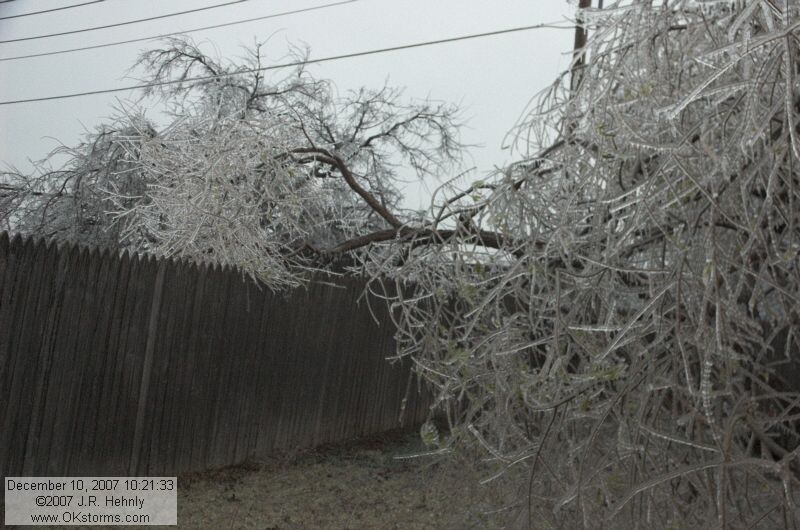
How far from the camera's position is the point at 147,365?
6.39 meters

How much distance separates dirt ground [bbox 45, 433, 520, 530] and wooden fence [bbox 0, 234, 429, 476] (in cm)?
29

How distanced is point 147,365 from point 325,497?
1.73 meters

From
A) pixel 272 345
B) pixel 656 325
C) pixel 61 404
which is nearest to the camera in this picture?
pixel 656 325

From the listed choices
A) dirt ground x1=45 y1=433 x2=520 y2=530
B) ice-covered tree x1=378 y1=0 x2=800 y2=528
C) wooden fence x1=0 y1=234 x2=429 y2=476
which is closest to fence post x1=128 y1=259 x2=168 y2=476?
wooden fence x1=0 y1=234 x2=429 y2=476

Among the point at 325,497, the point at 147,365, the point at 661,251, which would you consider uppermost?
the point at 661,251

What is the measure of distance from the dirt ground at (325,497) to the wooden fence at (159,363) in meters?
0.29

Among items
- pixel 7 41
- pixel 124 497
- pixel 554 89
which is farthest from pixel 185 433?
pixel 7 41

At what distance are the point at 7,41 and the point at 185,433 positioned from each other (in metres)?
20.0

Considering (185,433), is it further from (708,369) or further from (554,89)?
(708,369)

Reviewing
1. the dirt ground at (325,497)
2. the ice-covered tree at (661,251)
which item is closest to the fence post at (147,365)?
the dirt ground at (325,497)

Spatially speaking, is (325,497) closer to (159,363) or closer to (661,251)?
(159,363)

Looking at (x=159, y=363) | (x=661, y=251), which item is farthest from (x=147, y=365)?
(x=661, y=251)

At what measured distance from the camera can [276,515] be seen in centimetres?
603

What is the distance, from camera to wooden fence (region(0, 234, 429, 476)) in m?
5.38
